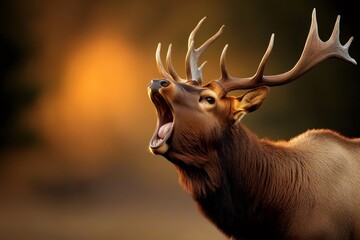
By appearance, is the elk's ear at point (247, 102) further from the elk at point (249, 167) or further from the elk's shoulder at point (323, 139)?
the elk's shoulder at point (323, 139)

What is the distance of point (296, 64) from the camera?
4.41m

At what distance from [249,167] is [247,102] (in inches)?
15.9

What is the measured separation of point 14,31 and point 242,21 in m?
2.67

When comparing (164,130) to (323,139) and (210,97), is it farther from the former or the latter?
(323,139)

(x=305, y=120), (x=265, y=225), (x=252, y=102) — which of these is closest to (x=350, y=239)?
(x=265, y=225)

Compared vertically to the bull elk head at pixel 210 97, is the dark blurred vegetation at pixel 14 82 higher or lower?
higher

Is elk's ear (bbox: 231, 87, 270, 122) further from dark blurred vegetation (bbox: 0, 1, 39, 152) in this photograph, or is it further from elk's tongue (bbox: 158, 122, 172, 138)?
dark blurred vegetation (bbox: 0, 1, 39, 152)

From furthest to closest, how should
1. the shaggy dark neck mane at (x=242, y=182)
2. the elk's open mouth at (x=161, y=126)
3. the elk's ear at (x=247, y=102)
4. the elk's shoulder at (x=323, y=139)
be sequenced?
1. the elk's shoulder at (x=323, y=139)
2. the elk's ear at (x=247, y=102)
3. the shaggy dark neck mane at (x=242, y=182)
4. the elk's open mouth at (x=161, y=126)

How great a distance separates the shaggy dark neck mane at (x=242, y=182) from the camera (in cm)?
413

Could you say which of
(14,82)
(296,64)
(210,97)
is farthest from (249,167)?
(14,82)

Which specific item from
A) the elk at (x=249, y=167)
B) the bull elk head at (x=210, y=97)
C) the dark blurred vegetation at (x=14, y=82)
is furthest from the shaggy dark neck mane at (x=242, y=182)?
the dark blurred vegetation at (x=14, y=82)

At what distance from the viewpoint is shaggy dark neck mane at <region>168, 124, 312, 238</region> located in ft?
13.5

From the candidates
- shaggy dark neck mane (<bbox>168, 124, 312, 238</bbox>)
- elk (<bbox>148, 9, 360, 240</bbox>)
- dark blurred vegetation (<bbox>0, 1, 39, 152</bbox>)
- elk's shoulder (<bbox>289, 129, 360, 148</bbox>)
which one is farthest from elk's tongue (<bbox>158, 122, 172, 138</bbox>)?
dark blurred vegetation (<bbox>0, 1, 39, 152</bbox>)

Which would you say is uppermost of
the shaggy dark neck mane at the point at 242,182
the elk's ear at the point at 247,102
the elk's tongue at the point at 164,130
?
the elk's ear at the point at 247,102
